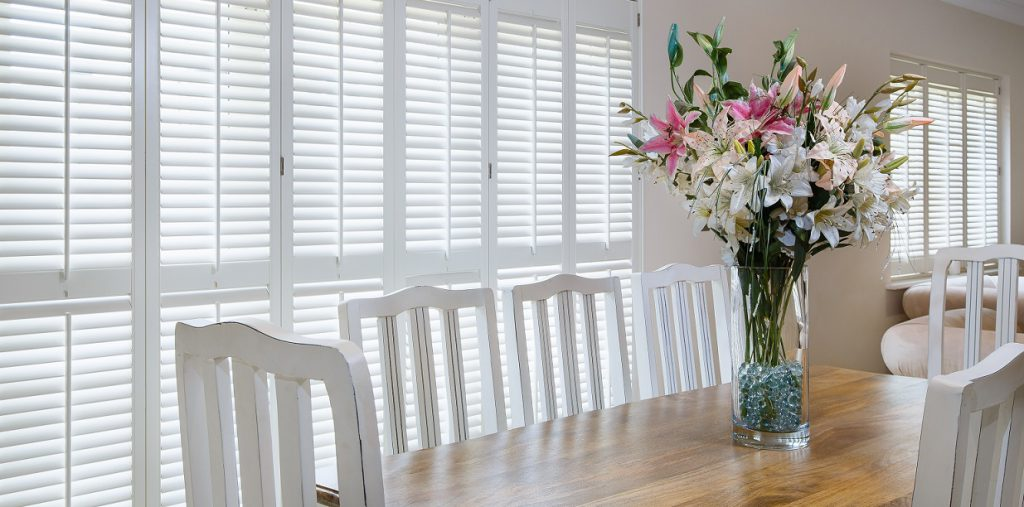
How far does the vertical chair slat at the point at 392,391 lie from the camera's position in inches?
68.6

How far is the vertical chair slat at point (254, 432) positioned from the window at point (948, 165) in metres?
4.51

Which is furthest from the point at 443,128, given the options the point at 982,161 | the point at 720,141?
the point at 982,161

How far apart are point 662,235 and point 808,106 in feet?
6.41

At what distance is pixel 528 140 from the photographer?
2926 millimetres

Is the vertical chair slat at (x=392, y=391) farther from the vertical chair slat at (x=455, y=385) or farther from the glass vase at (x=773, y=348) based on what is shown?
the glass vase at (x=773, y=348)

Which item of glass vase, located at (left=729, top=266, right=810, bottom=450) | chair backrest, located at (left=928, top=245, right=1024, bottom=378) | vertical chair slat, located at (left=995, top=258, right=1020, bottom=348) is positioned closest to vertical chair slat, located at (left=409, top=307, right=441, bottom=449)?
glass vase, located at (left=729, top=266, right=810, bottom=450)

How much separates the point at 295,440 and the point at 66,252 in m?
1.43

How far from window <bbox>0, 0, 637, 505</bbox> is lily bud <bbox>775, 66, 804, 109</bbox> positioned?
1455 millimetres

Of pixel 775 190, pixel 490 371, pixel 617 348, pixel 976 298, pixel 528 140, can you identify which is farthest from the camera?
pixel 528 140

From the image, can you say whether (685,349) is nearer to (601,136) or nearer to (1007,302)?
(1007,302)

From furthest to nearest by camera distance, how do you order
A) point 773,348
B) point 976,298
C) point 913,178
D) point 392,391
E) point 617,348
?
point 913,178
point 976,298
point 617,348
point 392,391
point 773,348

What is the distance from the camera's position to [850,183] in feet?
4.62

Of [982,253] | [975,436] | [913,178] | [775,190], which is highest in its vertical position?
[913,178]

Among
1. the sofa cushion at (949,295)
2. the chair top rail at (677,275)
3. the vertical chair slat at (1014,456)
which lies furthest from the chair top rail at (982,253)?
the sofa cushion at (949,295)
